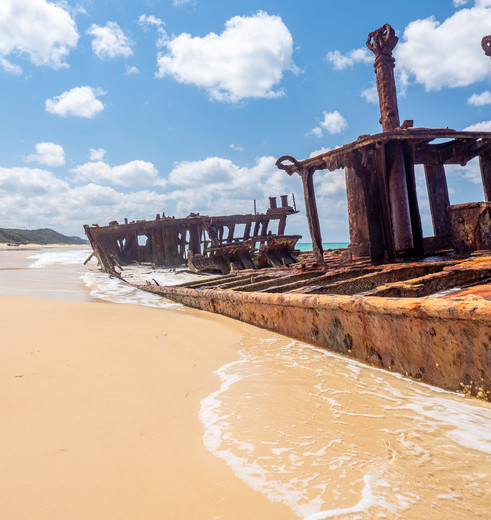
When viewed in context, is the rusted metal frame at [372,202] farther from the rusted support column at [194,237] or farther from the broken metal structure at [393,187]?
the rusted support column at [194,237]

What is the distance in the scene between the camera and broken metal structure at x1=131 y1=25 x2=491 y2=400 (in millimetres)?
1965

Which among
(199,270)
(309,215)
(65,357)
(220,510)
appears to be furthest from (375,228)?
(199,270)

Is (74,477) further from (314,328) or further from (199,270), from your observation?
(199,270)

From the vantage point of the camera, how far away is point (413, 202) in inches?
233

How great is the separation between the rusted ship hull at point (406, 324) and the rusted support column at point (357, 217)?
261 cm

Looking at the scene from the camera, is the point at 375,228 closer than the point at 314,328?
No

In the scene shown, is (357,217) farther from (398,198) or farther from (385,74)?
(385,74)

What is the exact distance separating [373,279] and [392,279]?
0.41 m

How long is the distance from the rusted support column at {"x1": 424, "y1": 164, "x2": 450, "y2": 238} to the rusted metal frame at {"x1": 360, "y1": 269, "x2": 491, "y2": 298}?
4.53m

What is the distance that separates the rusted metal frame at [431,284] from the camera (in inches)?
113

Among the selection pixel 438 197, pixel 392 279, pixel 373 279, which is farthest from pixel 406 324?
pixel 438 197

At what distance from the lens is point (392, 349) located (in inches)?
90.7

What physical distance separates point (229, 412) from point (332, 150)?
16.3 ft

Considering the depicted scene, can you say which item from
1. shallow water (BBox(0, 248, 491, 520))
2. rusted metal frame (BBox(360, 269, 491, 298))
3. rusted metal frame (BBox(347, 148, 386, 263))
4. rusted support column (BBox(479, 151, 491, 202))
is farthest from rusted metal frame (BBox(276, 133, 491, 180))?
shallow water (BBox(0, 248, 491, 520))
